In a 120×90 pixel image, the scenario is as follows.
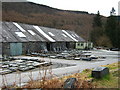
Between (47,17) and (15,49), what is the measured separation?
58.1 m

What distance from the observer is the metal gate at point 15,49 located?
65.8ft

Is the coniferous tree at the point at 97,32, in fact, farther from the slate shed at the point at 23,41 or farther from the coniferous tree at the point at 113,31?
the slate shed at the point at 23,41

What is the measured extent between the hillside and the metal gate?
41.8m

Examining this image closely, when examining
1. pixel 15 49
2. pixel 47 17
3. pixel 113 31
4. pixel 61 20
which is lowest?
pixel 15 49

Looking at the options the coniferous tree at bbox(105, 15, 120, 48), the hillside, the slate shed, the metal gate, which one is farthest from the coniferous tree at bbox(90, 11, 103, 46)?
the metal gate

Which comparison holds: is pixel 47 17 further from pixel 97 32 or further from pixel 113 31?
pixel 113 31

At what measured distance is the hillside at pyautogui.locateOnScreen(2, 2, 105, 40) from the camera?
2587 inches

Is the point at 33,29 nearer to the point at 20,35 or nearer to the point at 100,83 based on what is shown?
the point at 20,35

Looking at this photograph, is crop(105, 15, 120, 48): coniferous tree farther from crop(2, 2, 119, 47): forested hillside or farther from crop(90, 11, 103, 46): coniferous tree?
crop(90, 11, 103, 46): coniferous tree

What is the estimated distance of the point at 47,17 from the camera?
77.2m

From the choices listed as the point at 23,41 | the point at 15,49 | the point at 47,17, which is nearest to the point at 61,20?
the point at 47,17

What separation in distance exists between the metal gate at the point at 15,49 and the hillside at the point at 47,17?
4179cm

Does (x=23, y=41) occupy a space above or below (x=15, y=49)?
above

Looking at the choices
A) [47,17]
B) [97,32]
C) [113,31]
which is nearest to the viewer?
[113,31]
